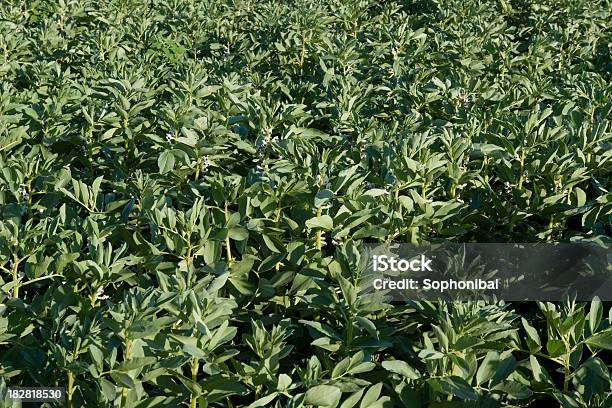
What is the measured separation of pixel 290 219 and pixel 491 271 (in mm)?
674

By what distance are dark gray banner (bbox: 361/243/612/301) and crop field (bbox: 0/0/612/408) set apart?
0.06m

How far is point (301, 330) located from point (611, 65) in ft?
11.7

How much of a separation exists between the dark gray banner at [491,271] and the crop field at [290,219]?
0.18 feet

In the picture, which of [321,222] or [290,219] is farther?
[290,219]

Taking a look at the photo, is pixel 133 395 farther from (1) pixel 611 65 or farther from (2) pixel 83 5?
(2) pixel 83 5

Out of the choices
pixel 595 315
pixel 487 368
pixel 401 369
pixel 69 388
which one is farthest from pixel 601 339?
pixel 69 388

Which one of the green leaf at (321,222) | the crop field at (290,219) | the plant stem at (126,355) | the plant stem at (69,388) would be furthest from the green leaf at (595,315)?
the plant stem at (69,388)

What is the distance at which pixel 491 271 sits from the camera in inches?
112

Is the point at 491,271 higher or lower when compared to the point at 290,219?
lower

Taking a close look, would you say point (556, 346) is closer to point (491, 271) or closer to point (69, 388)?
point (491, 271)

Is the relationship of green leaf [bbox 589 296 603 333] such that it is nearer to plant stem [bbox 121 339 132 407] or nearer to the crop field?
the crop field

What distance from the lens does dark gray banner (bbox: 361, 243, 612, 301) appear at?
8.98ft

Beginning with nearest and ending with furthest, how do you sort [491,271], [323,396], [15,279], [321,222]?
[323,396], [15,279], [321,222], [491,271]

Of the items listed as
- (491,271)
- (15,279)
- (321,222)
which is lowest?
(491,271)
